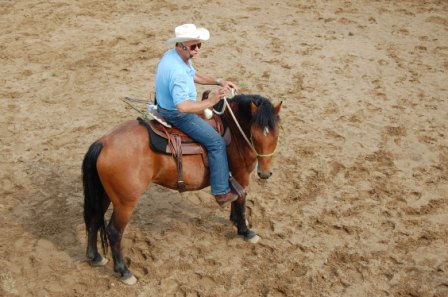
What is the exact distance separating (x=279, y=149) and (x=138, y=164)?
2977 millimetres

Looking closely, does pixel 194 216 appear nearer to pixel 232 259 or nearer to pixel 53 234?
pixel 232 259

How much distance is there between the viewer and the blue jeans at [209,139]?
188 inches

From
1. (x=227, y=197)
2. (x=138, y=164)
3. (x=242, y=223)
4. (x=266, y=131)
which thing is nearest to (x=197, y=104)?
(x=266, y=131)

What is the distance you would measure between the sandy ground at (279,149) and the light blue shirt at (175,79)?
188 cm

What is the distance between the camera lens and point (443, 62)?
9242mm

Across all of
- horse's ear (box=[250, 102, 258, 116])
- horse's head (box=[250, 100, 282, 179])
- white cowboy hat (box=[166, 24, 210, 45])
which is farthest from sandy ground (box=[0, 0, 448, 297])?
white cowboy hat (box=[166, 24, 210, 45])

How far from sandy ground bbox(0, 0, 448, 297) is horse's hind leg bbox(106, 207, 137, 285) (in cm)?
13

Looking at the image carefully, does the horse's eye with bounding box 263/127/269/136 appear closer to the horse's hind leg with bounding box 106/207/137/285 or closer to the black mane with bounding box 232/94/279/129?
the black mane with bounding box 232/94/279/129

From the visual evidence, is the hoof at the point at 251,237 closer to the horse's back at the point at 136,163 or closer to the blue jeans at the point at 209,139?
the blue jeans at the point at 209,139

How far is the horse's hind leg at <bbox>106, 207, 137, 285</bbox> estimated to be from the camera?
475 centimetres

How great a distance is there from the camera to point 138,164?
4609mm

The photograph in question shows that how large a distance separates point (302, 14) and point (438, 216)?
6651 mm

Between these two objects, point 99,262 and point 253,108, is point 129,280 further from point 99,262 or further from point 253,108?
point 253,108

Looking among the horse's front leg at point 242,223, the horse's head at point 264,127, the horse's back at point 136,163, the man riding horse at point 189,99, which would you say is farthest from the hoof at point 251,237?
the horse's head at point 264,127
